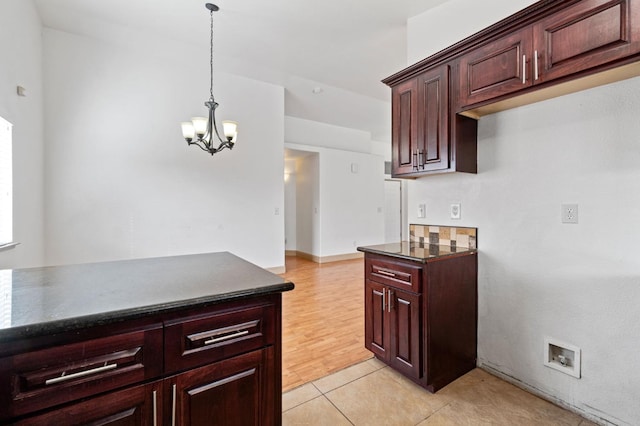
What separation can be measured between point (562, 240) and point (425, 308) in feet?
3.10

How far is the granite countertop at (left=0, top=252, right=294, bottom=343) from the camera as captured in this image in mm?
813

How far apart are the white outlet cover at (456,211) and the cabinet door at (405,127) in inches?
18.4

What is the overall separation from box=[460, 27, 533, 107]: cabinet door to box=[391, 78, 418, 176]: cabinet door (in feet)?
1.29

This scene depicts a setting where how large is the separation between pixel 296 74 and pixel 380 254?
3410mm

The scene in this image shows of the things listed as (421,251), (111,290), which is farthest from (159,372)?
(421,251)

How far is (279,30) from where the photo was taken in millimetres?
3250

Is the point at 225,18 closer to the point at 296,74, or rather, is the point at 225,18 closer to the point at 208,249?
the point at 296,74

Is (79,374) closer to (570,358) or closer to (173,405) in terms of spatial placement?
(173,405)

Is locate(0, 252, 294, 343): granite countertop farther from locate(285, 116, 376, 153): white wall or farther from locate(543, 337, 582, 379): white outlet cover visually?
locate(285, 116, 376, 153): white wall

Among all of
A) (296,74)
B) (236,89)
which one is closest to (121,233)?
(236,89)

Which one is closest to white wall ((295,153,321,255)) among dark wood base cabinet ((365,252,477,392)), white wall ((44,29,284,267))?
white wall ((44,29,284,267))

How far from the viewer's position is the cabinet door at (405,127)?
228cm

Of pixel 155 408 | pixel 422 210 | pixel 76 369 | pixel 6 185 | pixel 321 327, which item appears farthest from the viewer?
pixel 321 327

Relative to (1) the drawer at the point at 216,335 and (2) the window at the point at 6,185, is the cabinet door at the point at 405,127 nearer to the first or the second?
(1) the drawer at the point at 216,335
